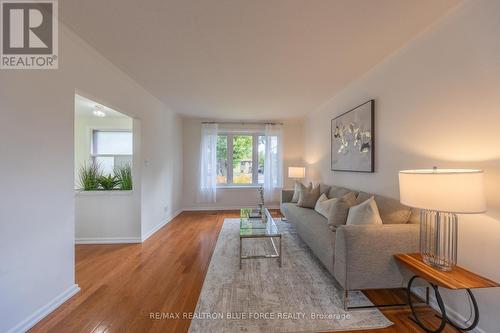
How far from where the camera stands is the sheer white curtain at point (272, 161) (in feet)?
17.7

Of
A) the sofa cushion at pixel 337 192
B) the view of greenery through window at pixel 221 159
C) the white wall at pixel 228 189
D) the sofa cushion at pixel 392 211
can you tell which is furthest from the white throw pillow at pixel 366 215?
the view of greenery through window at pixel 221 159

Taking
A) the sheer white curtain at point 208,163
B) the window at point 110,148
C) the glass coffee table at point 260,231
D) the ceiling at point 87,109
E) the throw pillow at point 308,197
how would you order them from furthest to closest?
1. the sheer white curtain at point 208,163
2. the window at point 110,148
3. the throw pillow at point 308,197
4. the ceiling at point 87,109
5. the glass coffee table at point 260,231

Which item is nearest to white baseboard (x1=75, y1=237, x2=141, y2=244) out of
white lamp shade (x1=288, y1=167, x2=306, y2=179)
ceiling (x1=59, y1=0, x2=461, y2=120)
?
ceiling (x1=59, y1=0, x2=461, y2=120)

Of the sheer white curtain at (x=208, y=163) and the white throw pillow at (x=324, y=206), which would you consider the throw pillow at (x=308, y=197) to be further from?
the sheer white curtain at (x=208, y=163)

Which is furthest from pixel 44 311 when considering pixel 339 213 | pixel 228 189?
pixel 228 189

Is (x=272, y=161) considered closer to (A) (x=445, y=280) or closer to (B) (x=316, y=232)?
(B) (x=316, y=232)

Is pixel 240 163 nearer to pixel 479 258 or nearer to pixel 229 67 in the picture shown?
pixel 229 67

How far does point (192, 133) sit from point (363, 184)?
412 cm

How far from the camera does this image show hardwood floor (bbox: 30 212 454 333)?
5.24 feet

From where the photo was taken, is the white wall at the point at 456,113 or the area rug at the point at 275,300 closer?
the white wall at the point at 456,113

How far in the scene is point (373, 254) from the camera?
66.4 inches

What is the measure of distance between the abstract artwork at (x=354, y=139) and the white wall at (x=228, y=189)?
1870mm

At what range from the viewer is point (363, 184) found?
2.87 meters

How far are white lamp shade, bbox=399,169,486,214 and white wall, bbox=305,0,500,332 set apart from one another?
0.35 metres
